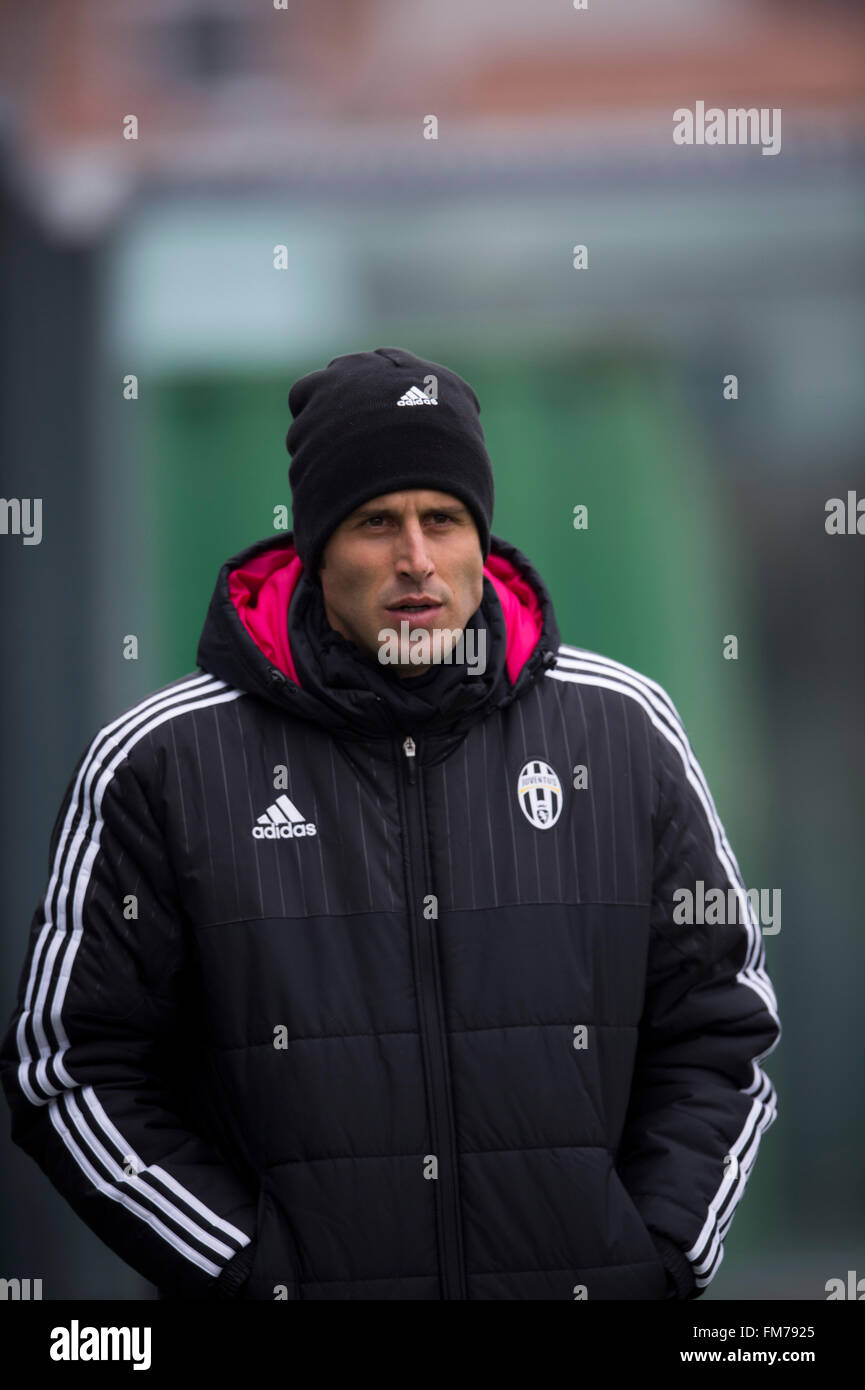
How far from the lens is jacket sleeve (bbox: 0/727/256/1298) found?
217 centimetres

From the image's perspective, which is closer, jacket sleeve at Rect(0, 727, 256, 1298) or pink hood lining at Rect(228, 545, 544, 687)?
jacket sleeve at Rect(0, 727, 256, 1298)

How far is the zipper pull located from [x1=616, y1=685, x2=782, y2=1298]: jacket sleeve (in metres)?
0.34

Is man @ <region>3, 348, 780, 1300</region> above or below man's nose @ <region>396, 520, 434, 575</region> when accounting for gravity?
below

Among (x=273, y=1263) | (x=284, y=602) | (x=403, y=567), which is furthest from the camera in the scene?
(x=284, y=602)

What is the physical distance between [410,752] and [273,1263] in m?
0.67

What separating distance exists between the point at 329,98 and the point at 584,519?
1.27 m

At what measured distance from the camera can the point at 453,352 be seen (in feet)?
14.4

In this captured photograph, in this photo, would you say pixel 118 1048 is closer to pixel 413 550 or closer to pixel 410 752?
pixel 410 752

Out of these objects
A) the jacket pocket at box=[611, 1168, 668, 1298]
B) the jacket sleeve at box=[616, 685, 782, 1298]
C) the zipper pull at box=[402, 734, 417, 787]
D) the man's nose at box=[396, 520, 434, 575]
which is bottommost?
the jacket pocket at box=[611, 1168, 668, 1298]

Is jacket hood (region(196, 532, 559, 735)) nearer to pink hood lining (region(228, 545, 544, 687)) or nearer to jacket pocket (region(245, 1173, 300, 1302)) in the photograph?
pink hood lining (region(228, 545, 544, 687))

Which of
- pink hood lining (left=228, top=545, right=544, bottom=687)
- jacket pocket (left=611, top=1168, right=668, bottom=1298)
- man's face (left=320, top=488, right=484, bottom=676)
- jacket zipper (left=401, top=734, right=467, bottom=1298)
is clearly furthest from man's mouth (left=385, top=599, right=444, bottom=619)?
jacket pocket (left=611, top=1168, right=668, bottom=1298)

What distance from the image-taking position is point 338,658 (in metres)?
2.26

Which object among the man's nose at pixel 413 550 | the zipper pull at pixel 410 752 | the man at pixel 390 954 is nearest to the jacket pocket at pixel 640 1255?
the man at pixel 390 954

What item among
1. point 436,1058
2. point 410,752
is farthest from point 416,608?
point 436,1058
